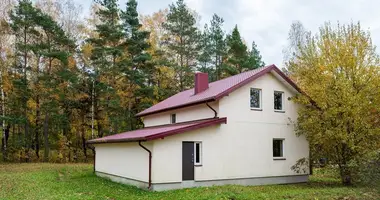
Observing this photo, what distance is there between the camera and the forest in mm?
29406

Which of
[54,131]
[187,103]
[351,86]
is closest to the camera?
[351,86]

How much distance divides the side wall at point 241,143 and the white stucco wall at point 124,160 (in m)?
0.92

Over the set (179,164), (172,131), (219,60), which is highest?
(219,60)

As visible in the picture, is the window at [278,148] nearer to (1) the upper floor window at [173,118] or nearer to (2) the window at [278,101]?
(2) the window at [278,101]

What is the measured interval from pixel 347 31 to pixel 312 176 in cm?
948

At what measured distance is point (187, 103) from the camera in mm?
17984

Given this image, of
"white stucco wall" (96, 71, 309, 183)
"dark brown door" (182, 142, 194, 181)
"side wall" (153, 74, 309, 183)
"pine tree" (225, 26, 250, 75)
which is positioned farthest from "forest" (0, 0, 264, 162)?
"dark brown door" (182, 142, 194, 181)

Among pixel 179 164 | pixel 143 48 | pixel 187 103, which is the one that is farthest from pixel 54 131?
pixel 179 164

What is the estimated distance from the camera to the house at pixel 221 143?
1441cm

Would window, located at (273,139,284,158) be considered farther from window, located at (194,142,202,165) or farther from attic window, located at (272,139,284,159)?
window, located at (194,142,202,165)

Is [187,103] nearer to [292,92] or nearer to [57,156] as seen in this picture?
[292,92]

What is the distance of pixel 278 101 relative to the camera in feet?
61.0

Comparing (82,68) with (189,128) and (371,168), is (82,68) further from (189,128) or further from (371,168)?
(371,168)

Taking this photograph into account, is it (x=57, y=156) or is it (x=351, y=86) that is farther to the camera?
(x=57, y=156)
